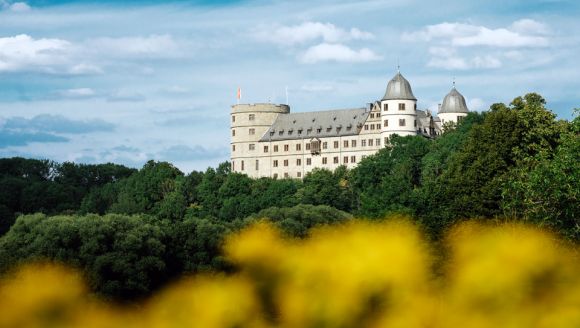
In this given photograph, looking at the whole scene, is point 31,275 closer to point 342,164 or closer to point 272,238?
point 272,238

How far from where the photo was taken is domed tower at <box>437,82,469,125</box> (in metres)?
151

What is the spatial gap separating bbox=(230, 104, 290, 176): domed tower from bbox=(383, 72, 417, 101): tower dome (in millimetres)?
21353

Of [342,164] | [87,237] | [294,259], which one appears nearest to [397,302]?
[294,259]

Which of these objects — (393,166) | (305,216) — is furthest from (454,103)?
(305,216)

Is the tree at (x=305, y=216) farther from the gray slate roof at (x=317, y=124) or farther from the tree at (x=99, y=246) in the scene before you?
the gray slate roof at (x=317, y=124)

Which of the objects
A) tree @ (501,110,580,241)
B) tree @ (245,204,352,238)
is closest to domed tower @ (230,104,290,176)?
tree @ (245,204,352,238)

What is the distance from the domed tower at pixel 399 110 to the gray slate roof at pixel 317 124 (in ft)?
20.5

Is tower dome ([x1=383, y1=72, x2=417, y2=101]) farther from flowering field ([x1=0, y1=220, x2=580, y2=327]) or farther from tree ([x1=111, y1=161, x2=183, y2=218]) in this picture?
flowering field ([x1=0, y1=220, x2=580, y2=327])

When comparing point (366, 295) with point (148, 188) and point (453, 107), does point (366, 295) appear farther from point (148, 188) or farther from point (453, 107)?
point (453, 107)

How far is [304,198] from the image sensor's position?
120 metres

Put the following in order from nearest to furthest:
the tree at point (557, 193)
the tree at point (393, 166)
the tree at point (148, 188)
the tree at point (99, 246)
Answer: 1. the tree at point (557, 193)
2. the tree at point (99, 246)
3. the tree at point (393, 166)
4. the tree at point (148, 188)

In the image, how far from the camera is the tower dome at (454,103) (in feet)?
495

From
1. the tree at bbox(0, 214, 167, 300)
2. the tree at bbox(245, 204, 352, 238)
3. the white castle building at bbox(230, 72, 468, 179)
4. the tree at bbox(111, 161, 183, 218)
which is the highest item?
the white castle building at bbox(230, 72, 468, 179)

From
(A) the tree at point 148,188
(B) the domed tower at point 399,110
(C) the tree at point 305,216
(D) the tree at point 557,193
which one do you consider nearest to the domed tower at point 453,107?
(B) the domed tower at point 399,110
